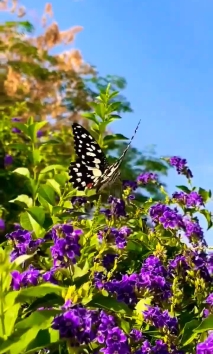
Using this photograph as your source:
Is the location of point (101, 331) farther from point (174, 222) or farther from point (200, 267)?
point (174, 222)

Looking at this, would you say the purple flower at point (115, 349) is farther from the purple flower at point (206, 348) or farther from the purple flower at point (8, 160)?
the purple flower at point (8, 160)

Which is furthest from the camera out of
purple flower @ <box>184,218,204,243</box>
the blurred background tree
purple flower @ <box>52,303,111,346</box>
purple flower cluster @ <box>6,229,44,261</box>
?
the blurred background tree

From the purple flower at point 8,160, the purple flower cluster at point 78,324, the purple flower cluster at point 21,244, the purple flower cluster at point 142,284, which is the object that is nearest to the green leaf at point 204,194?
the purple flower cluster at point 142,284

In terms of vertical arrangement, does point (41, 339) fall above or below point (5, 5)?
below

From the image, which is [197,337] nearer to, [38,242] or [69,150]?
[38,242]

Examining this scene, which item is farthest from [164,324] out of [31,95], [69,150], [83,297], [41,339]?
[31,95]

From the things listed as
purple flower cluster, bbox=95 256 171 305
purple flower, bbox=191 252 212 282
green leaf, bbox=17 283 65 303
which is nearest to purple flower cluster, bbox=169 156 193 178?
purple flower, bbox=191 252 212 282

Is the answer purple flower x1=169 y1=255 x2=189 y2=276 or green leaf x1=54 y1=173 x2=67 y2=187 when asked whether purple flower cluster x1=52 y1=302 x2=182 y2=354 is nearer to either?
purple flower x1=169 y1=255 x2=189 y2=276
